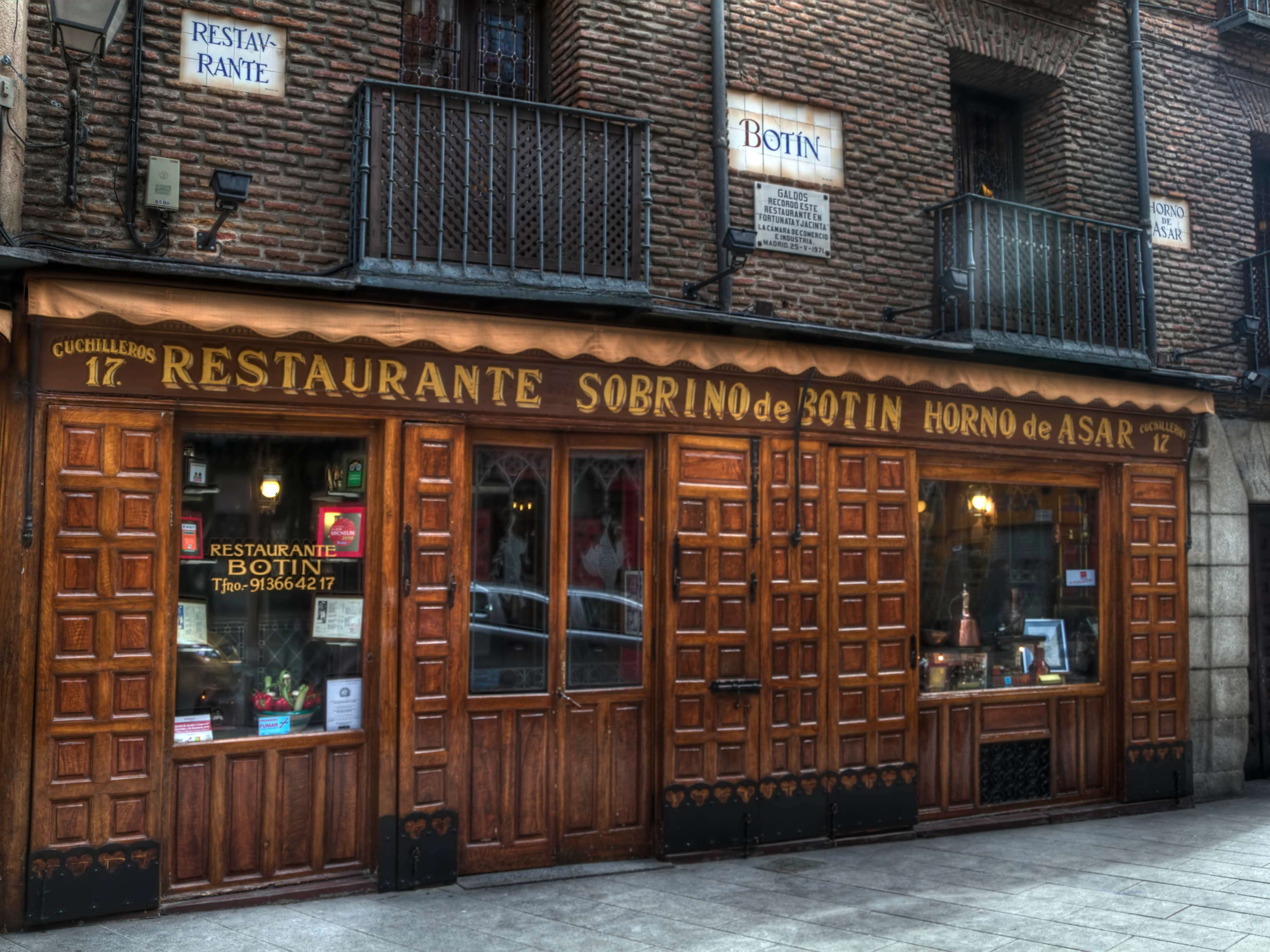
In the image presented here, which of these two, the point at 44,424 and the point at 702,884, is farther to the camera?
the point at 702,884

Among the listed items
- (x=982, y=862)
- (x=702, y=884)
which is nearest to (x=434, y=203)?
(x=702, y=884)

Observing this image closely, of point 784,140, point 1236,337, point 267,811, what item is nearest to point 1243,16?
point 1236,337

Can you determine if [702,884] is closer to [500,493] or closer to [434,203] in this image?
[500,493]

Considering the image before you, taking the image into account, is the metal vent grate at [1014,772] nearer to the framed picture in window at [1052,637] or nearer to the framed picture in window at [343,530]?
the framed picture in window at [1052,637]

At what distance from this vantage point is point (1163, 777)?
1021 cm

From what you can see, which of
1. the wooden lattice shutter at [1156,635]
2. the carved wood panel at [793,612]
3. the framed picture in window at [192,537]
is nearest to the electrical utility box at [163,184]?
the framed picture in window at [192,537]

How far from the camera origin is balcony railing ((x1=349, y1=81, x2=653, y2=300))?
23.6 ft

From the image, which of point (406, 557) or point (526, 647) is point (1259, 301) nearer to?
point (526, 647)

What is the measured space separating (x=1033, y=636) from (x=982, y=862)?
8.26 ft

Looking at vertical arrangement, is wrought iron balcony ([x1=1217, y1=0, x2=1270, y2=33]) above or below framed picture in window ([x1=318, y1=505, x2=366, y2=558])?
above

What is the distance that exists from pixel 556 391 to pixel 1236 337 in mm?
7103

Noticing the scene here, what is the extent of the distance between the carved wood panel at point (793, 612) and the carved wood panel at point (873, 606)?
0.41 feet

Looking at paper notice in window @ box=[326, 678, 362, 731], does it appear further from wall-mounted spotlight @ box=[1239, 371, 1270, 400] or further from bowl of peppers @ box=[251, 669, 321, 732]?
wall-mounted spotlight @ box=[1239, 371, 1270, 400]

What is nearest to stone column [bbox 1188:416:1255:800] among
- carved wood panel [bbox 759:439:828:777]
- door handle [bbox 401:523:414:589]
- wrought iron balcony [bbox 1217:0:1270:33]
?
wrought iron balcony [bbox 1217:0:1270:33]
